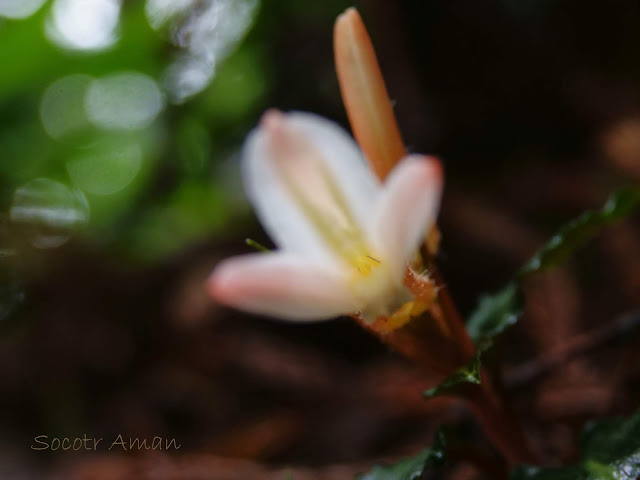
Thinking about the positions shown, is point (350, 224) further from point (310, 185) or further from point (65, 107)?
point (65, 107)

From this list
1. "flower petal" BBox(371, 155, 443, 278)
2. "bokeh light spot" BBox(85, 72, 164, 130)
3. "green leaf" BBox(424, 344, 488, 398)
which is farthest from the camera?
"bokeh light spot" BBox(85, 72, 164, 130)

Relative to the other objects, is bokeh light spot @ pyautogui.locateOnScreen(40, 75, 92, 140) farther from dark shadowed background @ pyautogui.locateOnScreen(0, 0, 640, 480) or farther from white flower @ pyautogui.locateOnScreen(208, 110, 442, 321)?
white flower @ pyautogui.locateOnScreen(208, 110, 442, 321)

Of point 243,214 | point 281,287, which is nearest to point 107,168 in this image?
point 243,214

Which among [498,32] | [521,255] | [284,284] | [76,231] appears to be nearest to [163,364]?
[76,231]

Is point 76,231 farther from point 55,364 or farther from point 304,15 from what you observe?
point 304,15

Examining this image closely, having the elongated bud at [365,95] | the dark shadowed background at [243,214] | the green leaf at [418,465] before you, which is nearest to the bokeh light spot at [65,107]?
the dark shadowed background at [243,214]

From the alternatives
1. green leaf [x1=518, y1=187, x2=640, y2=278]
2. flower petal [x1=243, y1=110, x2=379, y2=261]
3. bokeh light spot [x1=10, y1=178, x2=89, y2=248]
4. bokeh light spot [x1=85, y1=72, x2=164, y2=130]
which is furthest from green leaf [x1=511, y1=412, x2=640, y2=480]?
bokeh light spot [x1=85, y1=72, x2=164, y2=130]
